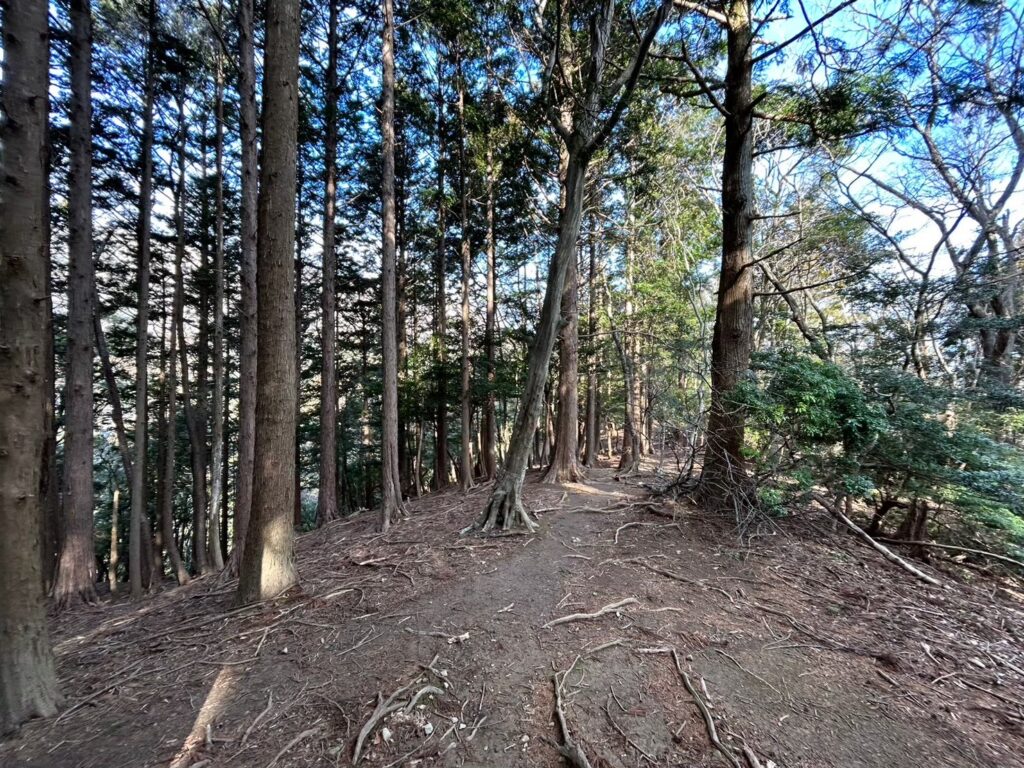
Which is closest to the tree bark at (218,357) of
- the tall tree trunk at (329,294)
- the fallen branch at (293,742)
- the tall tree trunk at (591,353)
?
the tall tree trunk at (329,294)

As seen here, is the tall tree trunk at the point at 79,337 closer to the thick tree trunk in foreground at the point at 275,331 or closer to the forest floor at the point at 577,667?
the forest floor at the point at 577,667

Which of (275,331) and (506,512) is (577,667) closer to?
(506,512)

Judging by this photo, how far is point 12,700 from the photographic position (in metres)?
2.33

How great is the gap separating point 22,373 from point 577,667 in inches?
156

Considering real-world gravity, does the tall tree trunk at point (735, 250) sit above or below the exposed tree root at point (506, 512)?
above

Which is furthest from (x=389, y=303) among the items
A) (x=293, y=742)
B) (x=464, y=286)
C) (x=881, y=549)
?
(x=881, y=549)

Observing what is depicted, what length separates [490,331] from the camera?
11.6 metres

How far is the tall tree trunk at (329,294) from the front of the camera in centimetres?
843

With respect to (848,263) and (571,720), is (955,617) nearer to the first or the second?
(571,720)

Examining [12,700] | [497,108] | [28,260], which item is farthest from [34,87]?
[497,108]

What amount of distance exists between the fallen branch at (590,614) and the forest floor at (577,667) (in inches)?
1.4

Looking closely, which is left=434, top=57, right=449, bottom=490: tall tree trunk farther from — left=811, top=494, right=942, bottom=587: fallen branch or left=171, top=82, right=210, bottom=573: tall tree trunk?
left=811, top=494, right=942, bottom=587: fallen branch

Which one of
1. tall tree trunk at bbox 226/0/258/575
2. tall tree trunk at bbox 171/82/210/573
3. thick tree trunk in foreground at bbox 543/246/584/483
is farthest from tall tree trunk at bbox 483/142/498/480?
tall tree trunk at bbox 171/82/210/573

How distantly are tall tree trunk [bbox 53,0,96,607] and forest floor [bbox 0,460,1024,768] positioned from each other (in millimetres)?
3744
